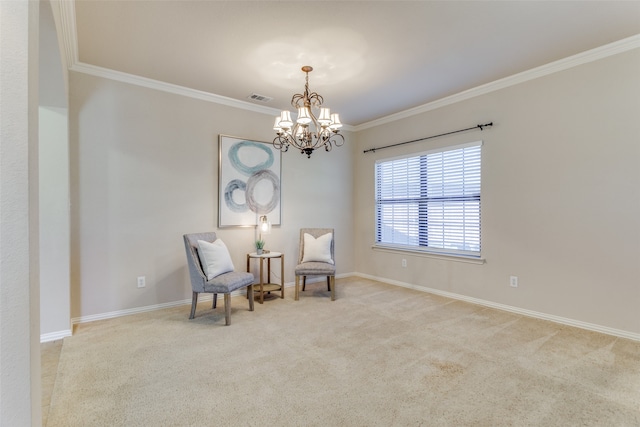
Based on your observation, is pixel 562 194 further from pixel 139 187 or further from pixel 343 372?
pixel 139 187

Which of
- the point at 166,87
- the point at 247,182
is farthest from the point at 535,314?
the point at 166,87

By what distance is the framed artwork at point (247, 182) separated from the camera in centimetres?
432


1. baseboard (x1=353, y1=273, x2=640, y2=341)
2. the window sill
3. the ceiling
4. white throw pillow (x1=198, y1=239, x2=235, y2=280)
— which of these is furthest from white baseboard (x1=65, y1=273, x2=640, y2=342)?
the ceiling

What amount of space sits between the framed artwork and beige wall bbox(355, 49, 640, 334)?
2.50 m

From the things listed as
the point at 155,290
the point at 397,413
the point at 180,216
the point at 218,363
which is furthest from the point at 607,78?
the point at 155,290

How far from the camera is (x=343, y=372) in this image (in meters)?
2.37

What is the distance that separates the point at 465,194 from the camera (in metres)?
4.22

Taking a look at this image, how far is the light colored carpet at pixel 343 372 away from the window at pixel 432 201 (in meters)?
1.22

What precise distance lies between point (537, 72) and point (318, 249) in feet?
11.1

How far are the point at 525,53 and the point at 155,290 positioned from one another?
480cm

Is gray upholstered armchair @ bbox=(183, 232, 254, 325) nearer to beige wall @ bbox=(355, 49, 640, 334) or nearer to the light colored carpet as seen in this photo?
the light colored carpet

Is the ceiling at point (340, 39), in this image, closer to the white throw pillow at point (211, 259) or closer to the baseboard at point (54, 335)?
the white throw pillow at point (211, 259)

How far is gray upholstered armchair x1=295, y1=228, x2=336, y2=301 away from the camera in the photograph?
4285 mm

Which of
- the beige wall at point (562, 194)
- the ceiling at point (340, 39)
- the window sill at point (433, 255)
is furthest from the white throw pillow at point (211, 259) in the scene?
the beige wall at point (562, 194)
